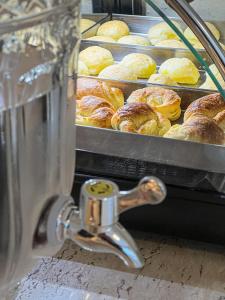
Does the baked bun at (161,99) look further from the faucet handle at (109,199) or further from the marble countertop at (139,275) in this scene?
the faucet handle at (109,199)

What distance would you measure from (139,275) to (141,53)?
20.1 inches

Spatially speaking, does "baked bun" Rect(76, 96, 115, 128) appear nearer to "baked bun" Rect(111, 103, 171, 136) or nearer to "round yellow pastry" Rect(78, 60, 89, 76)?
"baked bun" Rect(111, 103, 171, 136)

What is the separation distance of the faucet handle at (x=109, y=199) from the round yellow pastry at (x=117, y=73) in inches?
24.4

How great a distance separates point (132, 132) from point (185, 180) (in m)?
0.15

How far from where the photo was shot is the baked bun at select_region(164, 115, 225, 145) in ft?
2.59

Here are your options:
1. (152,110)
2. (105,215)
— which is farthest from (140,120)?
(105,215)

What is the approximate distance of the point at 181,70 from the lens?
0.98 metres

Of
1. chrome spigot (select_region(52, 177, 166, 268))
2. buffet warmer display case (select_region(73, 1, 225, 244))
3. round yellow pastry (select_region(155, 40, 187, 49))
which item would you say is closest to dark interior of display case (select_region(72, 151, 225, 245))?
buffet warmer display case (select_region(73, 1, 225, 244))

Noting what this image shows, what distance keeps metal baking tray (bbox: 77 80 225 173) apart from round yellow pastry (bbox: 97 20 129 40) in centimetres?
41

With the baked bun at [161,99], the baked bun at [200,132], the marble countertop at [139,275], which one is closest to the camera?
the marble countertop at [139,275]

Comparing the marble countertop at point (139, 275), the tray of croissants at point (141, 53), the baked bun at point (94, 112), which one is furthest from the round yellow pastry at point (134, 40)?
the marble countertop at point (139, 275)

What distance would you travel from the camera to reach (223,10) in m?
1.10

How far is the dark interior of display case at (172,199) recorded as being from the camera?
2.21 feet

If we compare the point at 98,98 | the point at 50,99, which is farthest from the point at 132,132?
the point at 50,99
